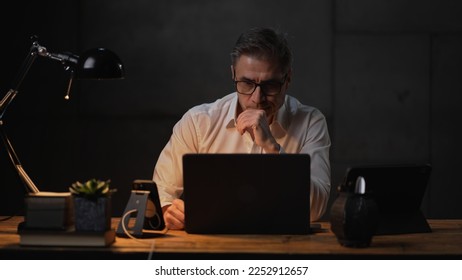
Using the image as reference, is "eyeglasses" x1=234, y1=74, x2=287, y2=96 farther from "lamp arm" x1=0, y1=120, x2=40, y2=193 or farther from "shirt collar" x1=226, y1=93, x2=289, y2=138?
"lamp arm" x1=0, y1=120, x2=40, y2=193

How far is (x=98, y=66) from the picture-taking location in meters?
2.69

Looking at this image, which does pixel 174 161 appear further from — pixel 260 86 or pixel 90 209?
pixel 90 209

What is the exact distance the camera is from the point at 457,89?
4.48 meters

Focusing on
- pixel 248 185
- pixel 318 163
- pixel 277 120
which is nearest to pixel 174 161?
pixel 277 120

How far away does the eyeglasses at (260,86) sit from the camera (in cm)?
301

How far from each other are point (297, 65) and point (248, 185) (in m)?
2.24

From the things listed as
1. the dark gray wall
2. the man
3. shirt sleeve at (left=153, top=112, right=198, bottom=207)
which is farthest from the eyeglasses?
the dark gray wall

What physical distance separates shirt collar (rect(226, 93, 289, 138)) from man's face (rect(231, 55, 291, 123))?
0.78 ft

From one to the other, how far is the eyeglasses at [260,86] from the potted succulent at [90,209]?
0.93m

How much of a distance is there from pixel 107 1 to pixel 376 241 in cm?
270

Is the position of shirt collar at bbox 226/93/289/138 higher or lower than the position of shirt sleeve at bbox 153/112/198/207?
higher

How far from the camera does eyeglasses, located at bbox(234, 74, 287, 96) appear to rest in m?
3.01
